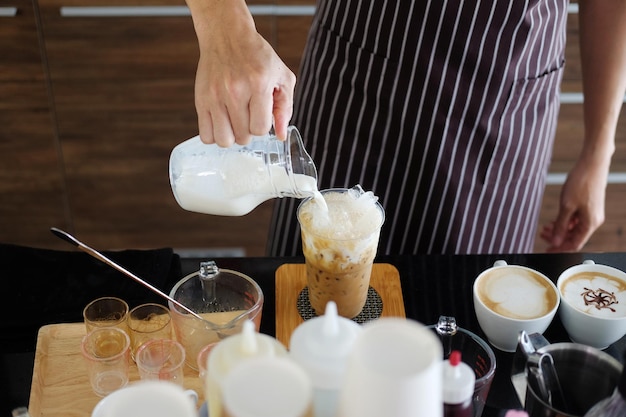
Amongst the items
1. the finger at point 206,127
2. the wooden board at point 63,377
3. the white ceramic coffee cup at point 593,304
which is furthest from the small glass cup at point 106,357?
the white ceramic coffee cup at point 593,304

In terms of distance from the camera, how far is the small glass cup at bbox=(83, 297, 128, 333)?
1.04m

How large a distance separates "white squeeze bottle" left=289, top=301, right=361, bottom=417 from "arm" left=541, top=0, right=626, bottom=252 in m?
1.06

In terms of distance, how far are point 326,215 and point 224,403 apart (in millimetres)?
539

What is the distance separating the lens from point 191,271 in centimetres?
121

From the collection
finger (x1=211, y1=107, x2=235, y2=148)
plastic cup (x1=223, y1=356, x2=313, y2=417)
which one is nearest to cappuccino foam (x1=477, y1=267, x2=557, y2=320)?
finger (x1=211, y1=107, x2=235, y2=148)

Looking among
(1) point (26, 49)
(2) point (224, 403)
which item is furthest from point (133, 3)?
(2) point (224, 403)

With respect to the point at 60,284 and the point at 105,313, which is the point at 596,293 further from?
the point at 60,284

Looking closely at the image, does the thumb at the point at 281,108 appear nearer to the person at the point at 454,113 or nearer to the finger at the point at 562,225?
the person at the point at 454,113

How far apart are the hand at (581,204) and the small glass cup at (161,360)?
38.9 inches

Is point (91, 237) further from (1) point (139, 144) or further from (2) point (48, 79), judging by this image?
(2) point (48, 79)

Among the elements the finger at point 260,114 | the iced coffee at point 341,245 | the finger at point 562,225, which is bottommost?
the finger at point 562,225

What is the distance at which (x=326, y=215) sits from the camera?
1.08 meters

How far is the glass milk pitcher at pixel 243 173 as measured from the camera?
1.06 m

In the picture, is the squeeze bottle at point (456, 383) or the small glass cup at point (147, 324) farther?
the small glass cup at point (147, 324)
